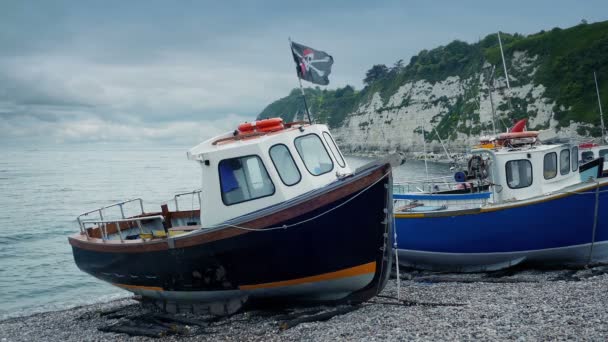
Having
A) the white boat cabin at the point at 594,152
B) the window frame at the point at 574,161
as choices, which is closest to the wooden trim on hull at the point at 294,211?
the window frame at the point at 574,161

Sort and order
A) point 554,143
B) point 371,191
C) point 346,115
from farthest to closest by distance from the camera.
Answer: point 346,115 < point 554,143 < point 371,191

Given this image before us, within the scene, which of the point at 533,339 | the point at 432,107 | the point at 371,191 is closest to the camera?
the point at 533,339

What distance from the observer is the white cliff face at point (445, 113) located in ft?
235

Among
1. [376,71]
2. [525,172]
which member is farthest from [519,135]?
[376,71]

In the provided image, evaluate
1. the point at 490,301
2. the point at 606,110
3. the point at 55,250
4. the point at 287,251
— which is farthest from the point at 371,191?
the point at 606,110

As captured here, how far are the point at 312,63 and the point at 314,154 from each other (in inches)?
95.8

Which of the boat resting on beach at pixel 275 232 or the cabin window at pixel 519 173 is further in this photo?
the cabin window at pixel 519 173

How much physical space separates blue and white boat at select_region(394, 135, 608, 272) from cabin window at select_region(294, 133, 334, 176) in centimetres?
454

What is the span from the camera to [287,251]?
35.3ft

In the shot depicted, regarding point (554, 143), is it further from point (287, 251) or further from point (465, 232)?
point (287, 251)

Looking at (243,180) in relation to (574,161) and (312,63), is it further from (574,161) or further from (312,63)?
(574,161)

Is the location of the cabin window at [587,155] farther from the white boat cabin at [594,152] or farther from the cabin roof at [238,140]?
the cabin roof at [238,140]

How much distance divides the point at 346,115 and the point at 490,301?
118635 millimetres

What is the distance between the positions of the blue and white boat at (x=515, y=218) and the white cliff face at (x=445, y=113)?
153 feet
